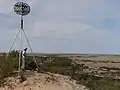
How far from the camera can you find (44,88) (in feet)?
42.0

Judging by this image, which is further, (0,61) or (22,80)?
(0,61)

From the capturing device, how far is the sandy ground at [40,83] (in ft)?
42.0

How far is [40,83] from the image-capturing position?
1301 cm

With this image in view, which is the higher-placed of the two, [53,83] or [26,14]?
[26,14]

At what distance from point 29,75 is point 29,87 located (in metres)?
1.02

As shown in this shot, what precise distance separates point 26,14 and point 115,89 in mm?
6270

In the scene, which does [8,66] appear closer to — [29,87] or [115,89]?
[29,87]

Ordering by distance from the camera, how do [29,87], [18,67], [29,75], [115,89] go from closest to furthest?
1. [29,87]
2. [29,75]
3. [18,67]
4. [115,89]

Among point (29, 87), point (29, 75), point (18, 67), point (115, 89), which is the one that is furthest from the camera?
point (115, 89)

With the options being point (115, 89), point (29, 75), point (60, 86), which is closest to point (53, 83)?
point (60, 86)

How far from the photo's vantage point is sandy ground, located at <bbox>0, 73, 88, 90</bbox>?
12.8 meters

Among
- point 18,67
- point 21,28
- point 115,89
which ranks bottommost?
point 115,89

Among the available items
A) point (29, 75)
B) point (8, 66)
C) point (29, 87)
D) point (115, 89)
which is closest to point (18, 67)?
point (8, 66)

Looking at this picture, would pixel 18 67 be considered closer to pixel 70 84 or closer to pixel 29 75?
pixel 29 75
